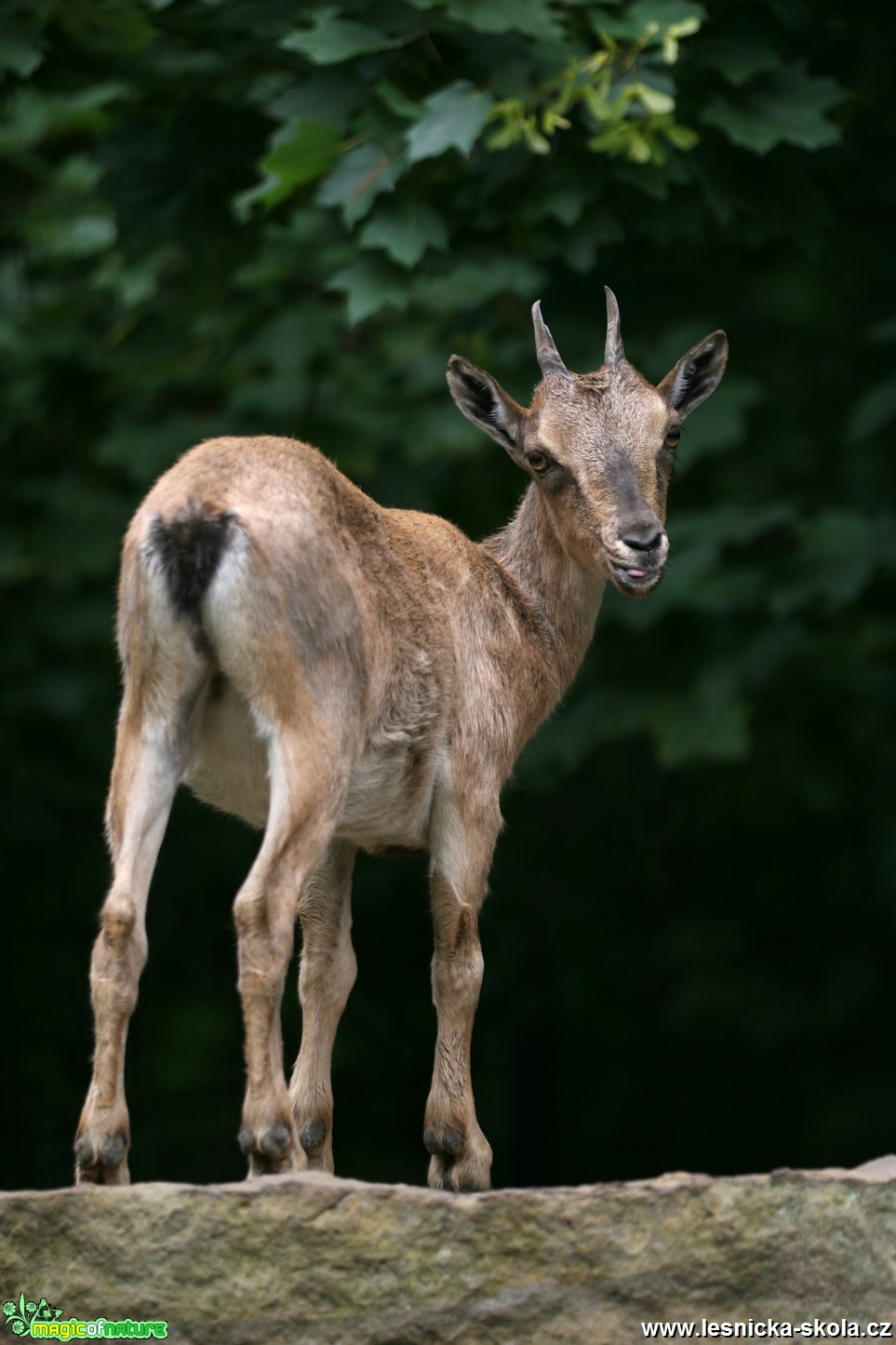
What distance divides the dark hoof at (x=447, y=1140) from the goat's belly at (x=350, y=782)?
118 centimetres

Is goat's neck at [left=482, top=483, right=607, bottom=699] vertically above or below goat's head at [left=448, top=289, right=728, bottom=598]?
below

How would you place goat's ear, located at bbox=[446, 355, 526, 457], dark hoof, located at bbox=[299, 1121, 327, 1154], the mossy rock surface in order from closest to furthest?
the mossy rock surface, dark hoof, located at bbox=[299, 1121, 327, 1154], goat's ear, located at bbox=[446, 355, 526, 457]

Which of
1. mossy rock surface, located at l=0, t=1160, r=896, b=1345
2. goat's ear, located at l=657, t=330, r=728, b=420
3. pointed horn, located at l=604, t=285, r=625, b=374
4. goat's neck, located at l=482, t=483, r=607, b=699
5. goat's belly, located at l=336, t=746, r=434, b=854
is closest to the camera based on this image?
mossy rock surface, located at l=0, t=1160, r=896, b=1345

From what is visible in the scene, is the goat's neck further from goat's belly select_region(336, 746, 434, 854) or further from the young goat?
goat's belly select_region(336, 746, 434, 854)

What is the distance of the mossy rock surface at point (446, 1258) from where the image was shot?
6.38m

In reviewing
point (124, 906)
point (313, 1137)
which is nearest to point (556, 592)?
point (313, 1137)

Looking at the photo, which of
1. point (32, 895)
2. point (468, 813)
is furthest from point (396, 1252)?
point (32, 895)

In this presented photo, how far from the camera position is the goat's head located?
25.7 feet

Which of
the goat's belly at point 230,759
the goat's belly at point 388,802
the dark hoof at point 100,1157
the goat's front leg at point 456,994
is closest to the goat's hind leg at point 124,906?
the dark hoof at point 100,1157

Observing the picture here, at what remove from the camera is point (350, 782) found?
7.16m

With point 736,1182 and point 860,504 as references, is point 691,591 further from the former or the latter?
point 736,1182

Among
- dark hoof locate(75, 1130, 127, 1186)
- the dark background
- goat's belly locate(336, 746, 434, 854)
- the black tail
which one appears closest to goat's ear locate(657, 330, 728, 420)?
the dark background

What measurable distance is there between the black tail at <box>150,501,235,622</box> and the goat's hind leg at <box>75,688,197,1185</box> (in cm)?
29

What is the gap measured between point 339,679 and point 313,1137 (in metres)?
2.10
